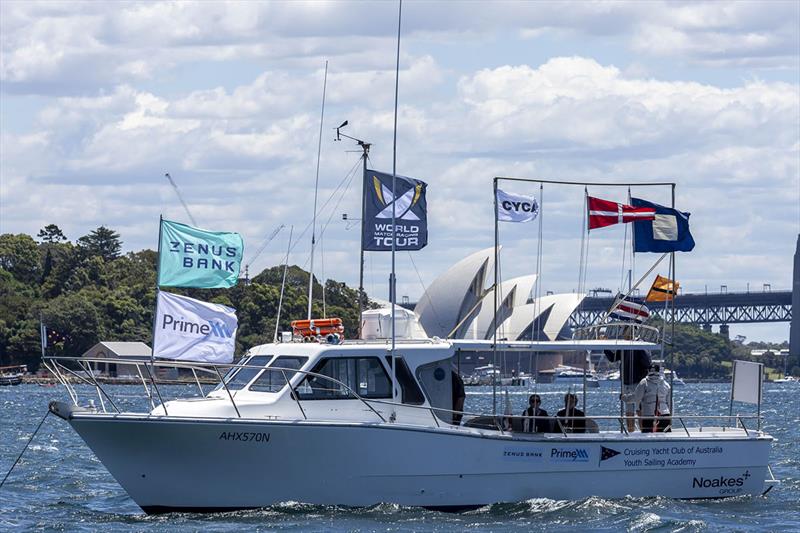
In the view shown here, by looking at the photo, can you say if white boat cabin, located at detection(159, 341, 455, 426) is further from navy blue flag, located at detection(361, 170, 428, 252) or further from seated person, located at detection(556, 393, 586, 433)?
seated person, located at detection(556, 393, 586, 433)

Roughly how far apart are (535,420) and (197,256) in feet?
20.6

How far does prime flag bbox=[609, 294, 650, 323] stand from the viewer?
2839 centimetres

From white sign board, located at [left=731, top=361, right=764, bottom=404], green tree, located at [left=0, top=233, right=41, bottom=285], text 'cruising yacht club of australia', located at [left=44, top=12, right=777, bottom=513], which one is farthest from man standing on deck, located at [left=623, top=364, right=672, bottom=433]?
green tree, located at [left=0, top=233, right=41, bottom=285]

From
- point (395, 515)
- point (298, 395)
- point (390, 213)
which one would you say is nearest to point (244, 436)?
point (298, 395)

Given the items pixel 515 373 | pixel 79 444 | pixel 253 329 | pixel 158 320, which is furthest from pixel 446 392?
pixel 253 329

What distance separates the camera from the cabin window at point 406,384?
26062mm

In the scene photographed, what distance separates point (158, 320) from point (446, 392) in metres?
5.00

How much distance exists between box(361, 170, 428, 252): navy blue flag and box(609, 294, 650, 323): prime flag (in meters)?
3.88

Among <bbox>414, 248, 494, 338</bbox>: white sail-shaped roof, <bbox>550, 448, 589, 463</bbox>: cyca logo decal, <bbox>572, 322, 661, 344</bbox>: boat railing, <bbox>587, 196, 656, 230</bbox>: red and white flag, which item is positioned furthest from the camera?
<bbox>414, 248, 494, 338</bbox>: white sail-shaped roof

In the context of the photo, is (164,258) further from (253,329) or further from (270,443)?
(253,329)

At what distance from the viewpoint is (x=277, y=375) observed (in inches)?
1018

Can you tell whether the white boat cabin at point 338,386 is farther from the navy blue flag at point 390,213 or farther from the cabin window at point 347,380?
the navy blue flag at point 390,213

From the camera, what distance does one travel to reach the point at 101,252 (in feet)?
513

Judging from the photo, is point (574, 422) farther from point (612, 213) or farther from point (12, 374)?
point (12, 374)
